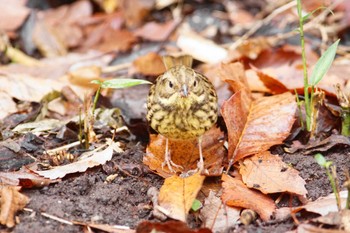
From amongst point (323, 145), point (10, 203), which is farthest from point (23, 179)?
point (323, 145)

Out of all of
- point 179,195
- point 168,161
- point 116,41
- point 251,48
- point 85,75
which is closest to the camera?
point 179,195

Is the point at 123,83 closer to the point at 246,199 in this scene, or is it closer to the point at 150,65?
the point at 246,199

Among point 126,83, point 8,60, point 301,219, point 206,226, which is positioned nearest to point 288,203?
point 301,219

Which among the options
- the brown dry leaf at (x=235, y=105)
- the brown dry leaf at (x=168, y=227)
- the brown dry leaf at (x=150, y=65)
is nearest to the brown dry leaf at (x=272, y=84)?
the brown dry leaf at (x=235, y=105)

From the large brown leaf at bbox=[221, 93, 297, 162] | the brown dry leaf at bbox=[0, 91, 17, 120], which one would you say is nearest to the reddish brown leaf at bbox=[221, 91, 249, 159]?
the large brown leaf at bbox=[221, 93, 297, 162]

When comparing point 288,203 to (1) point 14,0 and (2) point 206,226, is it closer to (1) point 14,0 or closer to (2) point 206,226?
(2) point 206,226

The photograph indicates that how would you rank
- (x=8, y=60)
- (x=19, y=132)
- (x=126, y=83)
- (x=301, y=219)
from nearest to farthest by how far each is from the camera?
(x=301, y=219)
(x=126, y=83)
(x=19, y=132)
(x=8, y=60)
